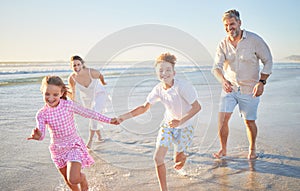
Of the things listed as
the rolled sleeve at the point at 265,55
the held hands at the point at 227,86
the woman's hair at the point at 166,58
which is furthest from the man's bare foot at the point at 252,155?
the woman's hair at the point at 166,58

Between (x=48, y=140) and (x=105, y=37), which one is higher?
(x=105, y=37)

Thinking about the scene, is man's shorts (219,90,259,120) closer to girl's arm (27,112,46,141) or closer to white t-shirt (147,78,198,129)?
white t-shirt (147,78,198,129)

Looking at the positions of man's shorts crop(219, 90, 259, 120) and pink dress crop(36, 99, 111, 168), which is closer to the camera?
pink dress crop(36, 99, 111, 168)

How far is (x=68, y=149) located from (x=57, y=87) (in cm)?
61

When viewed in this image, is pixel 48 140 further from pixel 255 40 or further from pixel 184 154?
pixel 255 40

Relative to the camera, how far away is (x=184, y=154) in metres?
3.53

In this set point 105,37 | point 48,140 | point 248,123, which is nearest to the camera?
point 105,37

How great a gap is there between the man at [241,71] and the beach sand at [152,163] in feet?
1.26

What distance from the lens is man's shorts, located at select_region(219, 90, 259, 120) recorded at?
14.1 ft

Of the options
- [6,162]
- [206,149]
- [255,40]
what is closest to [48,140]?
[6,162]

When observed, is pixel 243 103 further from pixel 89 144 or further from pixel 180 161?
pixel 89 144

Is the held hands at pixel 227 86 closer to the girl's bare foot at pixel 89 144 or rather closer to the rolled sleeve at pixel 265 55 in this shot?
the rolled sleeve at pixel 265 55

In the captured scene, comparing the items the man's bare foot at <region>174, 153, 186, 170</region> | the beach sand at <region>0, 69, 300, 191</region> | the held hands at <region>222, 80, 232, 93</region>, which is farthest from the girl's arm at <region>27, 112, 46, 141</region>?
the held hands at <region>222, 80, 232, 93</region>

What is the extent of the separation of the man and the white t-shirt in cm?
105
